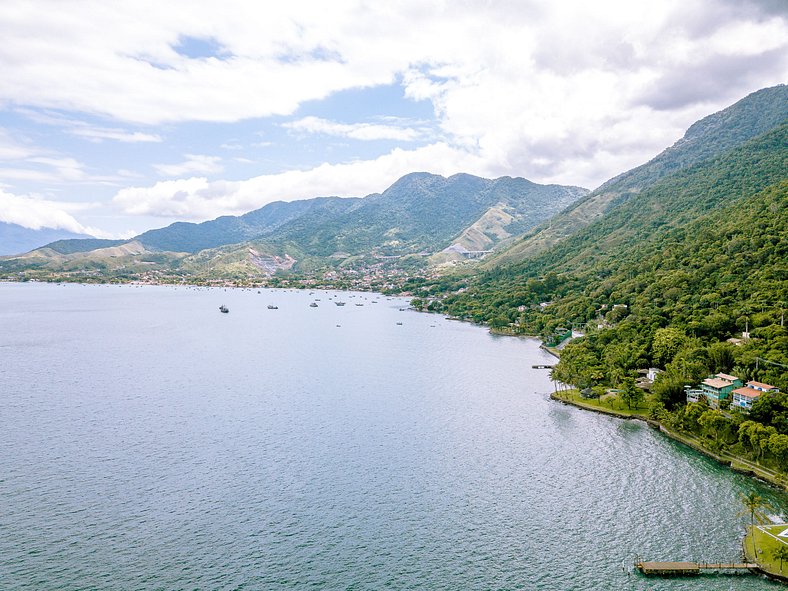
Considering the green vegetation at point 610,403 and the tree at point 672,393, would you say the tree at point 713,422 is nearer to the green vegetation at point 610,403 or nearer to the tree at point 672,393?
the tree at point 672,393

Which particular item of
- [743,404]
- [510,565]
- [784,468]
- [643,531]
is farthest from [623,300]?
[510,565]

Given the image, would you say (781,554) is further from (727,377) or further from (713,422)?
(727,377)

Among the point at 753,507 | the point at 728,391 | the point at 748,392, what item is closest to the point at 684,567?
the point at 753,507

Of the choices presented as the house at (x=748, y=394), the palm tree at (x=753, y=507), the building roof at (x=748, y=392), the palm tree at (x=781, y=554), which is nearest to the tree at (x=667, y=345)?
the house at (x=748, y=394)

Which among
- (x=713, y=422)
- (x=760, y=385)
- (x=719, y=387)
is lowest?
(x=713, y=422)

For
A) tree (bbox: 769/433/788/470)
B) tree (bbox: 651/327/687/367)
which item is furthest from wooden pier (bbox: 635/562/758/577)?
tree (bbox: 651/327/687/367)

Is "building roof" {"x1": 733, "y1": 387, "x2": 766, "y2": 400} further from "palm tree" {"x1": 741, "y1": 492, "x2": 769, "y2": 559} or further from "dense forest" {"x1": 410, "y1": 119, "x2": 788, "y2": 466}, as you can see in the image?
"palm tree" {"x1": 741, "y1": 492, "x2": 769, "y2": 559}

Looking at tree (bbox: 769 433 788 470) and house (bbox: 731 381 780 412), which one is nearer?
tree (bbox: 769 433 788 470)
